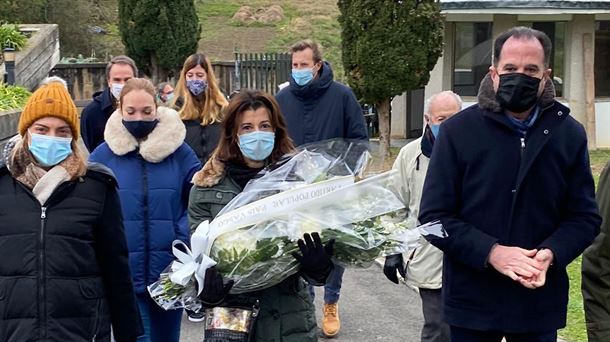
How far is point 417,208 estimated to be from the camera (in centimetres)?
506

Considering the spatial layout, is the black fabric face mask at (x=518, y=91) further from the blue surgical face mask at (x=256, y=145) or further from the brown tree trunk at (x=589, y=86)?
the brown tree trunk at (x=589, y=86)

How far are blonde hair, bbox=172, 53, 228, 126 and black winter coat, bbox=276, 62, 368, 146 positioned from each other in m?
0.59

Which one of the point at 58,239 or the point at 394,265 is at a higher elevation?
the point at 58,239

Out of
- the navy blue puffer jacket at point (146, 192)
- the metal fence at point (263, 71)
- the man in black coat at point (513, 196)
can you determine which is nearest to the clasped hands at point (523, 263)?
the man in black coat at point (513, 196)

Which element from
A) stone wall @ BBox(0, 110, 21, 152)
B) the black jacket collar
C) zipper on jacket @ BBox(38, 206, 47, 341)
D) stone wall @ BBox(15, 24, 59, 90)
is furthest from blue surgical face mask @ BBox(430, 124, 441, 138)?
stone wall @ BBox(15, 24, 59, 90)

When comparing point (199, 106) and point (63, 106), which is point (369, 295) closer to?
point (199, 106)

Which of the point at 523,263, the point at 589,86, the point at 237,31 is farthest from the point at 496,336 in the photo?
the point at 237,31

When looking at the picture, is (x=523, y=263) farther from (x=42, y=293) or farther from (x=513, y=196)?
(x=42, y=293)

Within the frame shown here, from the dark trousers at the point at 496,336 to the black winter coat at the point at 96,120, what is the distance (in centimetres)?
417

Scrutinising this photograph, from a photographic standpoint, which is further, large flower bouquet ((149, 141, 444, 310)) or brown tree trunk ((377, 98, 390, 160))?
brown tree trunk ((377, 98, 390, 160))

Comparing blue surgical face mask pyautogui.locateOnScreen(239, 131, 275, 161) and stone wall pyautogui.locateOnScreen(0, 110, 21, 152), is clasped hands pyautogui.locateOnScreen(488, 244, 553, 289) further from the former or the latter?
stone wall pyautogui.locateOnScreen(0, 110, 21, 152)

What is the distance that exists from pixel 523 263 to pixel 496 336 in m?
0.43

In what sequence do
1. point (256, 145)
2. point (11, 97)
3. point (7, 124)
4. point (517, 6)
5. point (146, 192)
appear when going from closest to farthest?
point (256, 145), point (146, 192), point (7, 124), point (11, 97), point (517, 6)

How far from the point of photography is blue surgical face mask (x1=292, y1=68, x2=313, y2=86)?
6.80m
